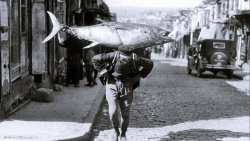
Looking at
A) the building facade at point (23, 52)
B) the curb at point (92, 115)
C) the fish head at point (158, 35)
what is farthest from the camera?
the building facade at point (23, 52)

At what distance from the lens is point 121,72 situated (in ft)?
21.1

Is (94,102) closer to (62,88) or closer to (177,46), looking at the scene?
(62,88)

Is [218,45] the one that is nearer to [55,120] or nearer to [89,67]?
[89,67]

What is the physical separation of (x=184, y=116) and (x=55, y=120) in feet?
10.4

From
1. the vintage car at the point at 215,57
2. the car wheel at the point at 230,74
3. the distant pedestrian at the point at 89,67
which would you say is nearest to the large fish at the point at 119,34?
the distant pedestrian at the point at 89,67

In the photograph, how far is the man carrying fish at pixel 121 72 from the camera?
6422mm

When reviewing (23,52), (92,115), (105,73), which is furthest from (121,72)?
(23,52)

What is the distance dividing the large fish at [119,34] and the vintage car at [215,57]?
15231 millimetres

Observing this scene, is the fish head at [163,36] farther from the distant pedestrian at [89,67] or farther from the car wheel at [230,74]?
the car wheel at [230,74]

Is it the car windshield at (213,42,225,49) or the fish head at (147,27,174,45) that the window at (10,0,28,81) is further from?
the car windshield at (213,42,225,49)

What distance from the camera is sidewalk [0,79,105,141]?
269 inches

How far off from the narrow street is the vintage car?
20.7ft

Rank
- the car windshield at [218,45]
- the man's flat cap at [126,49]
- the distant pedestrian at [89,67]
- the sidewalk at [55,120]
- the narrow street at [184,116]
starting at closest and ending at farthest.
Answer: the man's flat cap at [126,49]
the sidewalk at [55,120]
the narrow street at [184,116]
the distant pedestrian at [89,67]
the car windshield at [218,45]

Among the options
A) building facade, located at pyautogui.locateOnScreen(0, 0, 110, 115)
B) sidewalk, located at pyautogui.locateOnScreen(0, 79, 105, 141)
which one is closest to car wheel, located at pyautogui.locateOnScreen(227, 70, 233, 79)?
building facade, located at pyautogui.locateOnScreen(0, 0, 110, 115)
